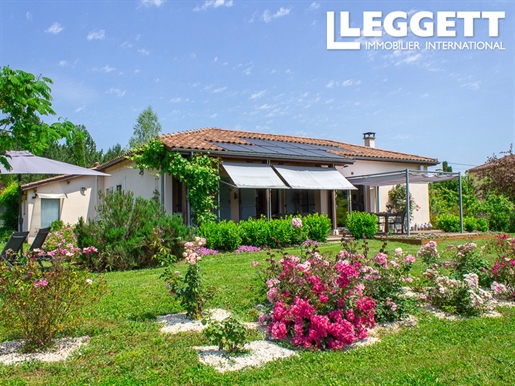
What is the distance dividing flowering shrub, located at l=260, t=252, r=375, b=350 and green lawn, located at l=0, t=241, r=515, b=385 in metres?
0.25

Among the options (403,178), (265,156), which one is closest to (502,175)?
(403,178)

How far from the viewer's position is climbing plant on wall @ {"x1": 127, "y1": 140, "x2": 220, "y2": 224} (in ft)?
47.0

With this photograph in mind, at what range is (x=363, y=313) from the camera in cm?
511

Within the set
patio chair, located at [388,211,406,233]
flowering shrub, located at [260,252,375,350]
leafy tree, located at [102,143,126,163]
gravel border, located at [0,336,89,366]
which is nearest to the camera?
gravel border, located at [0,336,89,366]

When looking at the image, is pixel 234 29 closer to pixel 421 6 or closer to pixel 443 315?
pixel 421 6


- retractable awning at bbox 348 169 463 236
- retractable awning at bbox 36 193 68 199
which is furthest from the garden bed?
retractable awning at bbox 36 193 68 199

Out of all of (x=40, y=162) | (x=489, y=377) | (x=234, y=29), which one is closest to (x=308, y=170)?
(x=234, y=29)

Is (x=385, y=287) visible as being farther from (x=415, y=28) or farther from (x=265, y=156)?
(x=265, y=156)

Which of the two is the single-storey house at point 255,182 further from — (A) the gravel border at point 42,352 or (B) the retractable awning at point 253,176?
(A) the gravel border at point 42,352

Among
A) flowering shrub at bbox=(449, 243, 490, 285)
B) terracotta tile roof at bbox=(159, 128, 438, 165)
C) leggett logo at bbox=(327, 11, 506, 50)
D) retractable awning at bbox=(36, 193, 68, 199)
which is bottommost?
flowering shrub at bbox=(449, 243, 490, 285)

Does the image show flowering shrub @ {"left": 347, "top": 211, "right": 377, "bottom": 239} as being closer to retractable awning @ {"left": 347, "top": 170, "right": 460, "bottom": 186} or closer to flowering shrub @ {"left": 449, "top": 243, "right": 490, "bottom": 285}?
retractable awning @ {"left": 347, "top": 170, "right": 460, "bottom": 186}

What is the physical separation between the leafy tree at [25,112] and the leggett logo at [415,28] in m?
9.32

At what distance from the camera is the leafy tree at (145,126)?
4691cm

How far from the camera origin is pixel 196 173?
1429 cm
